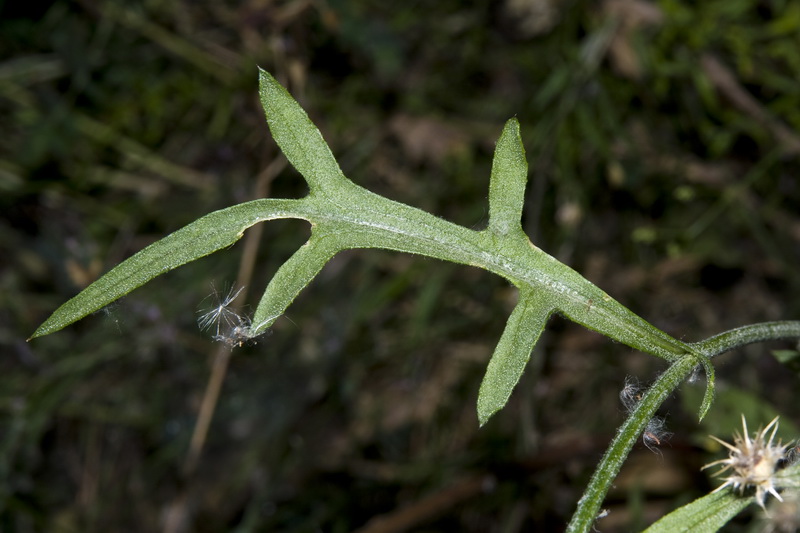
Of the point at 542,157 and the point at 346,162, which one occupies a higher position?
the point at 346,162

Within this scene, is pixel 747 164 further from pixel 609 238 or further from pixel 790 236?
pixel 609 238

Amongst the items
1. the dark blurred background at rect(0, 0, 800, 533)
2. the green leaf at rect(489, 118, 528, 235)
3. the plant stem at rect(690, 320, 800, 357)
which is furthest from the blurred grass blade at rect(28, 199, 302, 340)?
the dark blurred background at rect(0, 0, 800, 533)

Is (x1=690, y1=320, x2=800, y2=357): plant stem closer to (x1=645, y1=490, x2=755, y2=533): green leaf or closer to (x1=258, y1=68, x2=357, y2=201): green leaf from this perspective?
(x1=645, y1=490, x2=755, y2=533): green leaf

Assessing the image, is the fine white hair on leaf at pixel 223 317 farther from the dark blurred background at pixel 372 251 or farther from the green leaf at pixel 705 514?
the green leaf at pixel 705 514

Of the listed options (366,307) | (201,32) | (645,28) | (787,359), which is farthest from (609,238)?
(201,32)

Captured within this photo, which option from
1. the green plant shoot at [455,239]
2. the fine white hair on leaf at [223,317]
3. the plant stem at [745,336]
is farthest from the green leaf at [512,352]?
the fine white hair on leaf at [223,317]
